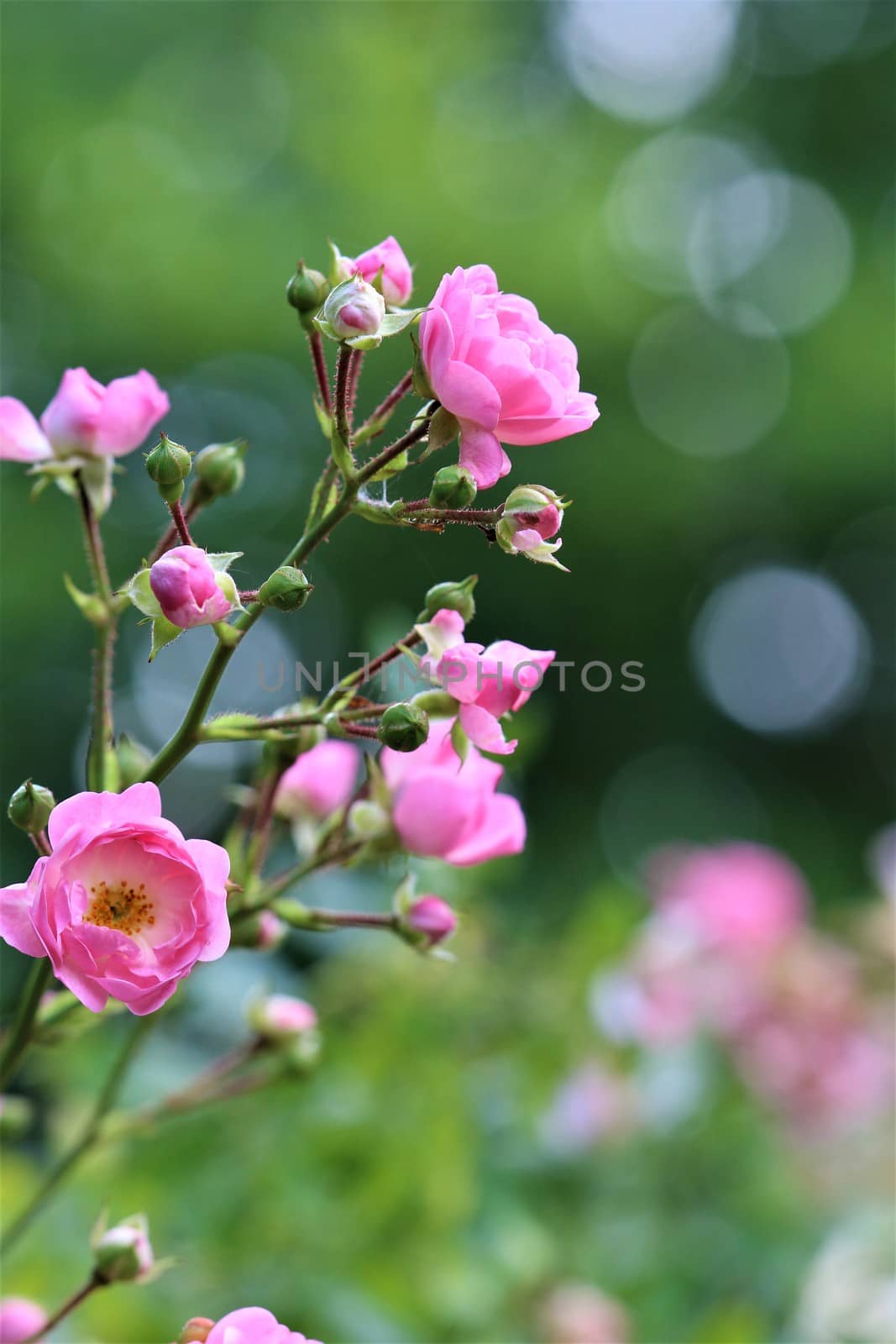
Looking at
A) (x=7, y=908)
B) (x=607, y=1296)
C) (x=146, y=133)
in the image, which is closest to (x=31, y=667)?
(x=146, y=133)

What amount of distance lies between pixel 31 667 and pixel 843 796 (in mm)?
2905

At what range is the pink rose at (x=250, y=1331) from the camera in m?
0.31

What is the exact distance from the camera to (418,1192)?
0.72 metres

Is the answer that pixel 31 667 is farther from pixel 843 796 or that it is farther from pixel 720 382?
pixel 843 796

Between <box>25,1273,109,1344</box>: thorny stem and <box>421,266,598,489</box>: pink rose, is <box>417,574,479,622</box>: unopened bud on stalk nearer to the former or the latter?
<box>421,266,598,489</box>: pink rose

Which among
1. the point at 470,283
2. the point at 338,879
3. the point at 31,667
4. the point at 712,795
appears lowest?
the point at 712,795

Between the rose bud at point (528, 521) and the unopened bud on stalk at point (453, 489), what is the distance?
0.07ft

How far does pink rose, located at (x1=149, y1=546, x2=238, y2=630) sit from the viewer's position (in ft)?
1.07

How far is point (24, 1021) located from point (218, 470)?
19cm

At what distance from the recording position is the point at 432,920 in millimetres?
427

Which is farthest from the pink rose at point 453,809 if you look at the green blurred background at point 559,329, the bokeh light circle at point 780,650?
the bokeh light circle at point 780,650

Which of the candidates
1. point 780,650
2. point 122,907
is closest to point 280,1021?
point 122,907

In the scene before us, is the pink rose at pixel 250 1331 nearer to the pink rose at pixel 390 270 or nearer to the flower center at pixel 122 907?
the flower center at pixel 122 907

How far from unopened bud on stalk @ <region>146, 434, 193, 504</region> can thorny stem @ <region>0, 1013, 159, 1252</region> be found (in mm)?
220
